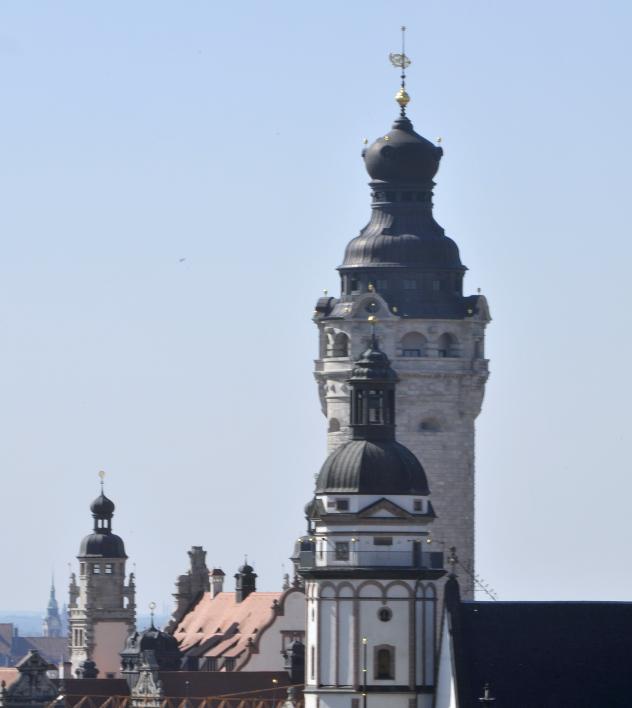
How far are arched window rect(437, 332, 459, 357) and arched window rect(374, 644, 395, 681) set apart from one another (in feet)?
101

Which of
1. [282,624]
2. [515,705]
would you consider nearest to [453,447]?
[282,624]

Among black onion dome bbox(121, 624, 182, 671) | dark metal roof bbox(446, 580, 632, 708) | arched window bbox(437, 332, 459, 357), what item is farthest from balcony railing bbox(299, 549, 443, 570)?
black onion dome bbox(121, 624, 182, 671)

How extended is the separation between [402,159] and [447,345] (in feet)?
26.2

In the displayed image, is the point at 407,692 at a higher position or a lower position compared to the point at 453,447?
lower

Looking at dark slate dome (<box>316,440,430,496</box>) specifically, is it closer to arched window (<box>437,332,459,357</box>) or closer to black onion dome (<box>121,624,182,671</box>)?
arched window (<box>437,332,459,357</box>)

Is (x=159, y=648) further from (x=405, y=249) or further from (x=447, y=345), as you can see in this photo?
(x=405, y=249)

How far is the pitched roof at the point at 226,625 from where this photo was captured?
7362 inches

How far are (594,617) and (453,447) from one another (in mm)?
26234

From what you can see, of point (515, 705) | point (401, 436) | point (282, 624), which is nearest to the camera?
point (515, 705)

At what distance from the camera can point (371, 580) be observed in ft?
454

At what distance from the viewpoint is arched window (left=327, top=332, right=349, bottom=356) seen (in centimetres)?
16750

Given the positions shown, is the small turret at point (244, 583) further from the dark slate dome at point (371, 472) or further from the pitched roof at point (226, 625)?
the dark slate dome at point (371, 472)

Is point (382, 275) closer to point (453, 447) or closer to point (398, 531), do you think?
point (453, 447)

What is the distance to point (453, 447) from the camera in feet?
544
